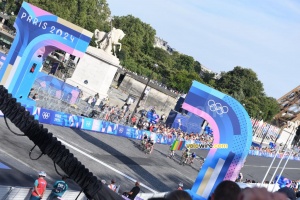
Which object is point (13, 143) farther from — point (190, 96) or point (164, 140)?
point (164, 140)

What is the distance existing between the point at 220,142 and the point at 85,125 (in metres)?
12.4

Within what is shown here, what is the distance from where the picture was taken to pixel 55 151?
782 cm

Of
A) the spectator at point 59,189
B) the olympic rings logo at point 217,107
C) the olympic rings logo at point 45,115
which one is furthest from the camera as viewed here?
the olympic rings logo at point 45,115

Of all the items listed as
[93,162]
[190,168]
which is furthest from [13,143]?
[190,168]

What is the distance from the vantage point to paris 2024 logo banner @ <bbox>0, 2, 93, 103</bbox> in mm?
27797

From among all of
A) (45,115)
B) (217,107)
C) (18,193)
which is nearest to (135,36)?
(45,115)

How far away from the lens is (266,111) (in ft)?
378

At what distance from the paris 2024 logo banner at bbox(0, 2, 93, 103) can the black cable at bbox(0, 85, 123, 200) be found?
66.9ft

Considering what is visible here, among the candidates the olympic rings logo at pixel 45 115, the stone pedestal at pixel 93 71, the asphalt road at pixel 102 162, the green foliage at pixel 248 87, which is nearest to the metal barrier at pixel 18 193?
the asphalt road at pixel 102 162

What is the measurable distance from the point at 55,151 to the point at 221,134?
1583cm

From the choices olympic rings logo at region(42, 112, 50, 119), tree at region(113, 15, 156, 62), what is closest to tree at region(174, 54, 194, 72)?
tree at region(113, 15, 156, 62)

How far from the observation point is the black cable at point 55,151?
7.68 meters

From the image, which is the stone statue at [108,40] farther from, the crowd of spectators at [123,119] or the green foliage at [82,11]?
the green foliage at [82,11]

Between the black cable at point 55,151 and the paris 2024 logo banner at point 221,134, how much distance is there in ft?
48.9
